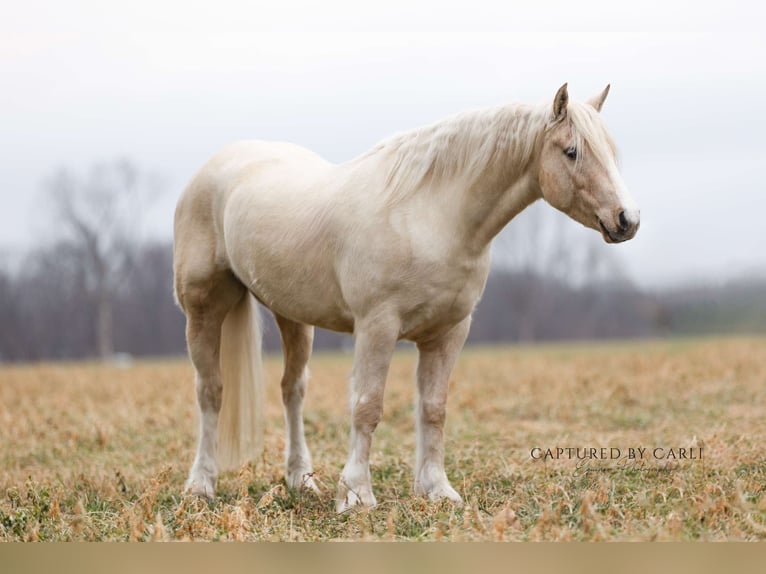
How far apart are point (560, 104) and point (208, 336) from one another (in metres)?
2.95

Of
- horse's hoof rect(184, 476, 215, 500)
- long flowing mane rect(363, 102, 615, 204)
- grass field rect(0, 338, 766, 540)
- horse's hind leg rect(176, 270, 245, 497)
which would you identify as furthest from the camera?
horse's hind leg rect(176, 270, 245, 497)

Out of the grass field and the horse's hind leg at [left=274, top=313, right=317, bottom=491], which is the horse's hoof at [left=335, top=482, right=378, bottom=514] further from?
the horse's hind leg at [left=274, top=313, right=317, bottom=491]

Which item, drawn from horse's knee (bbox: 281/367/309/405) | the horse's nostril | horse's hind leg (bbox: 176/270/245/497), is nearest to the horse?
the horse's nostril

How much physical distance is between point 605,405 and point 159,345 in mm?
35178

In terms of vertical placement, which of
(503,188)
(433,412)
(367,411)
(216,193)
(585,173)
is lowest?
(433,412)

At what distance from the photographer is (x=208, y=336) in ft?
18.9

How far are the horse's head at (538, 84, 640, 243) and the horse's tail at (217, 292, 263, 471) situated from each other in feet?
8.52

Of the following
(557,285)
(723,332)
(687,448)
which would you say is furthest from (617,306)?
(687,448)

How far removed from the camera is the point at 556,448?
20.4 feet

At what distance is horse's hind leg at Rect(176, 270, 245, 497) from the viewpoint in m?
5.68

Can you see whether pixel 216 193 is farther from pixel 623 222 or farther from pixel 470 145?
pixel 623 222

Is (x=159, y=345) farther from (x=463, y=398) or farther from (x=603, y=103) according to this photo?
(x=603, y=103)

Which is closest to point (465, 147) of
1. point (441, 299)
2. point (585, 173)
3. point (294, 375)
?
point (585, 173)

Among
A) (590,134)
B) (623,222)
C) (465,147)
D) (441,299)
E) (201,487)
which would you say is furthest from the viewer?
(201,487)
